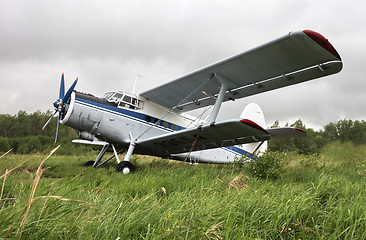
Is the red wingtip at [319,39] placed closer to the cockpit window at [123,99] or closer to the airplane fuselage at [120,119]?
the airplane fuselage at [120,119]

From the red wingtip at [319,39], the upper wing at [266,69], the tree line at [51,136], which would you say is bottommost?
the tree line at [51,136]

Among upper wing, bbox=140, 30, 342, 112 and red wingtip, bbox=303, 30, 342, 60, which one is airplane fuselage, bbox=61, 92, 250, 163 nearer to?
upper wing, bbox=140, 30, 342, 112

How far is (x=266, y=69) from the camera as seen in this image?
5.78m

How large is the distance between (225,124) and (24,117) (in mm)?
27598

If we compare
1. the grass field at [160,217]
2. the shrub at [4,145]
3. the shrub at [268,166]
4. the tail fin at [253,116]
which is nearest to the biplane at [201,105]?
Answer: the shrub at [268,166]

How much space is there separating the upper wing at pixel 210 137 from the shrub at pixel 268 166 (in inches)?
19.4

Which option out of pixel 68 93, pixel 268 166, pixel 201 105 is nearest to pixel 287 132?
pixel 268 166

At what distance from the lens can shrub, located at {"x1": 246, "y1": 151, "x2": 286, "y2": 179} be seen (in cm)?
457

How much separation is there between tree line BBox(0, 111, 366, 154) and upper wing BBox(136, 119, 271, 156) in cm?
153

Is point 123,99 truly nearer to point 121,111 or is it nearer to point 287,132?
point 121,111

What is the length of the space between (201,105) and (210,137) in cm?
250

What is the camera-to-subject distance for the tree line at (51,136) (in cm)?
801

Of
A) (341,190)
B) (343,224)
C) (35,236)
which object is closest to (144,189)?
(35,236)

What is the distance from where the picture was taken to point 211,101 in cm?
809
